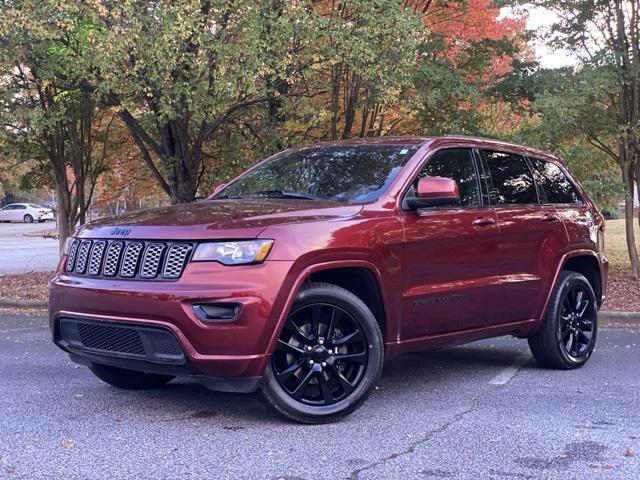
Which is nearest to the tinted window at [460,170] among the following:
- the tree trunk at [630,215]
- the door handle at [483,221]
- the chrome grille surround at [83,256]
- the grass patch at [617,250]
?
the door handle at [483,221]

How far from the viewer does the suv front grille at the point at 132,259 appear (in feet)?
14.8

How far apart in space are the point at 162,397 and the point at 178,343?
4.33 feet

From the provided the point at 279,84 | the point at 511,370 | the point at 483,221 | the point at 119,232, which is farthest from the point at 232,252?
the point at 279,84

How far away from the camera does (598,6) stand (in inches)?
478

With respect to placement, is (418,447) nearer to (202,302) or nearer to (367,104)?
(202,302)

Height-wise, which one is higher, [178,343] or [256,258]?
[256,258]

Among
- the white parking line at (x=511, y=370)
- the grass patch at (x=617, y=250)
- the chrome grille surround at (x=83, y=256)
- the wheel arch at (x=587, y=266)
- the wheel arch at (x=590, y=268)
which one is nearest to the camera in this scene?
the chrome grille surround at (x=83, y=256)

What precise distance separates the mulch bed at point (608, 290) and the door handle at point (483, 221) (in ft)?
17.1

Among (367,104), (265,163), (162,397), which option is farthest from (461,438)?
(367,104)

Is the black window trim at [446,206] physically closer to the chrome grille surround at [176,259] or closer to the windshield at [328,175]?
the windshield at [328,175]

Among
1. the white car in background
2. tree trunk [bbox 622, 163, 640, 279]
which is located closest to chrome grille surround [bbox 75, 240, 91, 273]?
tree trunk [bbox 622, 163, 640, 279]

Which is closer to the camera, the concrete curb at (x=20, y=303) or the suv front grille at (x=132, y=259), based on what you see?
the suv front grille at (x=132, y=259)

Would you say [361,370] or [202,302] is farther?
[361,370]

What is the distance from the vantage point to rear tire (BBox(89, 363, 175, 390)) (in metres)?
5.57
